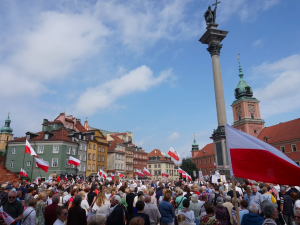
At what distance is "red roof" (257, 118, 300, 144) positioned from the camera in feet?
211

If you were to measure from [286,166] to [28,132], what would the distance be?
53.0m

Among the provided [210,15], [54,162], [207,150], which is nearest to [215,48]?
[210,15]

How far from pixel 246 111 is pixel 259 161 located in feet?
282

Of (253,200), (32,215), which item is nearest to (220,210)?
(253,200)

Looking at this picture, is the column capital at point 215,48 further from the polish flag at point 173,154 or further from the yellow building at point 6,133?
the yellow building at point 6,133

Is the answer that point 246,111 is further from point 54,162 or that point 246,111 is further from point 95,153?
point 54,162

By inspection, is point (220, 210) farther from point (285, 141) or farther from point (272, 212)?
point (285, 141)

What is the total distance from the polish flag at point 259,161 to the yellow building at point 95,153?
5377 cm

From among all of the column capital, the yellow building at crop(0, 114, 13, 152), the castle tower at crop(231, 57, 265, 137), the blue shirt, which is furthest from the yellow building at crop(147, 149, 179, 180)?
the blue shirt

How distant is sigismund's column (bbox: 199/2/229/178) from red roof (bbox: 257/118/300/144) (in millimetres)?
44523

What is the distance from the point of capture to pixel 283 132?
6888 centimetres

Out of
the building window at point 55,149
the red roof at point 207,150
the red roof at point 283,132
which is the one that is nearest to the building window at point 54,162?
the building window at point 55,149

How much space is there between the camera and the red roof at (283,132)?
2532 inches

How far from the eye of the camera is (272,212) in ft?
14.7
